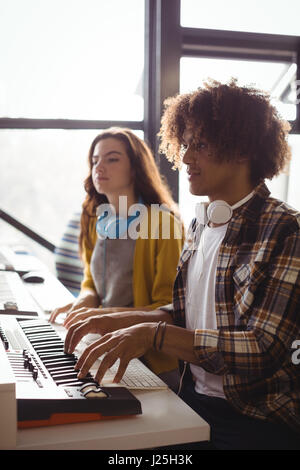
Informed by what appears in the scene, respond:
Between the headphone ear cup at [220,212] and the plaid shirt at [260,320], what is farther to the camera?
the headphone ear cup at [220,212]

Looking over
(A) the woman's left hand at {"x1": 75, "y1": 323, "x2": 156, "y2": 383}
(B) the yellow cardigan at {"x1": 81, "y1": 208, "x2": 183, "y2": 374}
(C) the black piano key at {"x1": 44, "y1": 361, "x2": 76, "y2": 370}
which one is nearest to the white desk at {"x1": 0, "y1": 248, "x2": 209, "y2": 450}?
(A) the woman's left hand at {"x1": 75, "y1": 323, "x2": 156, "y2": 383}

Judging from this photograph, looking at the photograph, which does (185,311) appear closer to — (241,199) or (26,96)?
(241,199)

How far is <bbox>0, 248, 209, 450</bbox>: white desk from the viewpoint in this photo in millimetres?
819

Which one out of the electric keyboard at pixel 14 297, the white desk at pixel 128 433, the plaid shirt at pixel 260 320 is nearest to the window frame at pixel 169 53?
the electric keyboard at pixel 14 297

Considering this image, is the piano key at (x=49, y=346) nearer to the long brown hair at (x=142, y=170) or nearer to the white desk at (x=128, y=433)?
the white desk at (x=128, y=433)

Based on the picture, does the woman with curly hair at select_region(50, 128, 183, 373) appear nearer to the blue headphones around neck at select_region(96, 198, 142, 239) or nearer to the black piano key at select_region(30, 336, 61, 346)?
the blue headphones around neck at select_region(96, 198, 142, 239)

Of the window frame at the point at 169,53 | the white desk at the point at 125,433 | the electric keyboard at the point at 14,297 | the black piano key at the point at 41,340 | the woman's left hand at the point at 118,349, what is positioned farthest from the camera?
the window frame at the point at 169,53

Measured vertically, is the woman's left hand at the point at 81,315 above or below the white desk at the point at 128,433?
above

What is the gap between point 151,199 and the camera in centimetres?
200

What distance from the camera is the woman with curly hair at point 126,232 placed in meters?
1.80

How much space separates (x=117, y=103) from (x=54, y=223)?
79cm

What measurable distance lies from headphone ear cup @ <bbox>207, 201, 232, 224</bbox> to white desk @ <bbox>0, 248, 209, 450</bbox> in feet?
1.71

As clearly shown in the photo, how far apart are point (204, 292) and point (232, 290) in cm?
13

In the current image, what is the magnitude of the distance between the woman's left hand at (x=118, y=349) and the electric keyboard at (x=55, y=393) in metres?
0.03
